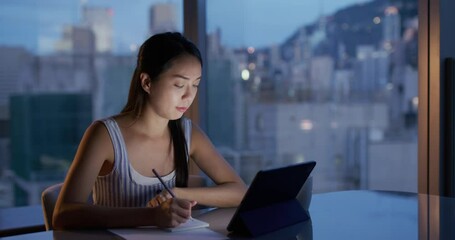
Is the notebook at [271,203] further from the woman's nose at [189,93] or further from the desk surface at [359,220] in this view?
the woman's nose at [189,93]

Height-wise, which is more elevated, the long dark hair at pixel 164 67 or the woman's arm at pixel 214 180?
the long dark hair at pixel 164 67

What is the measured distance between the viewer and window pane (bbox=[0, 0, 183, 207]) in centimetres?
315

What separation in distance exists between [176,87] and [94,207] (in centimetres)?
41

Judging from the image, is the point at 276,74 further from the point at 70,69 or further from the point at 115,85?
the point at 70,69

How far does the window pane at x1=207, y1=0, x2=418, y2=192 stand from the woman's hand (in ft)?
6.63

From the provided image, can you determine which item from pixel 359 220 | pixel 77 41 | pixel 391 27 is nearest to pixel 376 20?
pixel 391 27

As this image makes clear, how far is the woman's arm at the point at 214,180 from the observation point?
1634 millimetres

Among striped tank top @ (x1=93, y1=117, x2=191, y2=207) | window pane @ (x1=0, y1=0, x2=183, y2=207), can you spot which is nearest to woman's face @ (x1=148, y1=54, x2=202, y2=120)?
striped tank top @ (x1=93, y1=117, x2=191, y2=207)

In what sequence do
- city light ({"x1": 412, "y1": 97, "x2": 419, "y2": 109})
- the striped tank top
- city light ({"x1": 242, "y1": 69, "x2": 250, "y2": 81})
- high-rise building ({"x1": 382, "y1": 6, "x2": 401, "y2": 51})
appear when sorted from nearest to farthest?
the striped tank top < city light ({"x1": 412, "y1": 97, "x2": 419, "y2": 109}) < high-rise building ({"x1": 382, "y1": 6, "x2": 401, "y2": 51}) < city light ({"x1": 242, "y1": 69, "x2": 250, "y2": 81})

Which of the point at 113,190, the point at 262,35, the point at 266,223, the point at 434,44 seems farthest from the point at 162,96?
the point at 262,35

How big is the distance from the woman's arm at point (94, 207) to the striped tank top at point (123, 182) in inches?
0.9

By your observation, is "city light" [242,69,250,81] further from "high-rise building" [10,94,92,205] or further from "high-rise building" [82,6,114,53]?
"high-rise building" [10,94,92,205]

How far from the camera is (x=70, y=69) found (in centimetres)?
333

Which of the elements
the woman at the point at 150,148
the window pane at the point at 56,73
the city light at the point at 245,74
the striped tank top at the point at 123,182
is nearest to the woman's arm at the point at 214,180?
the woman at the point at 150,148
